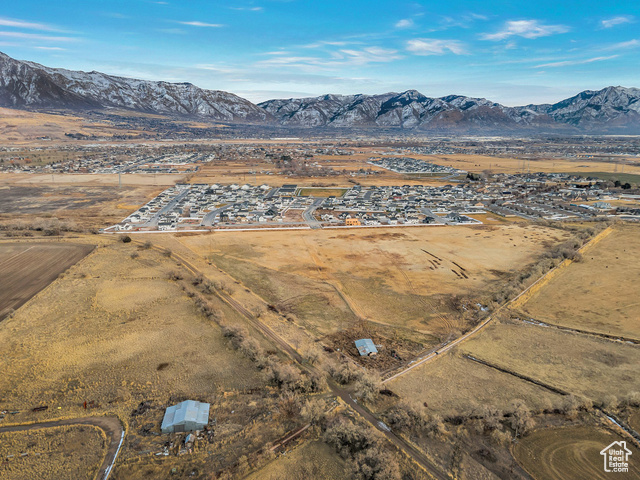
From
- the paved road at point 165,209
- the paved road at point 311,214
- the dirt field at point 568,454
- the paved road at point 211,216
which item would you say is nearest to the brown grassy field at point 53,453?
the dirt field at point 568,454

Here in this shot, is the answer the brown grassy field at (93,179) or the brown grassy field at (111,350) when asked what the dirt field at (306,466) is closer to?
the brown grassy field at (111,350)

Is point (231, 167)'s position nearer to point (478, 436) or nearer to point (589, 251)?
point (589, 251)

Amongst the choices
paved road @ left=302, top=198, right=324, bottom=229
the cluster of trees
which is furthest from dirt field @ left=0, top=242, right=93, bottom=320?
paved road @ left=302, top=198, right=324, bottom=229

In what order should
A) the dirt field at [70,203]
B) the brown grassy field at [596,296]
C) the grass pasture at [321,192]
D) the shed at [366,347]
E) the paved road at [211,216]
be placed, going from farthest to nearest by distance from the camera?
the grass pasture at [321,192] → the paved road at [211,216] → the dirt field at [70,203] → the brown grassy field at [596,296] → the shed at [366,347]

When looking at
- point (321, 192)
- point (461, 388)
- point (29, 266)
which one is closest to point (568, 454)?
point (461, 388)

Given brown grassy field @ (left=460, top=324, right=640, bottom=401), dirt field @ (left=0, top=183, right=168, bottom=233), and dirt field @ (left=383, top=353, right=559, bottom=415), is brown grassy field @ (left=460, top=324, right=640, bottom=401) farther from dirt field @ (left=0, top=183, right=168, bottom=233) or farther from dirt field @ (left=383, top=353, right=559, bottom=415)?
dirt field @ (left=0, top=183, right=168, bottom=233)

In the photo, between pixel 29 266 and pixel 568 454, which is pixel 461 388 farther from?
pixel 29 266
